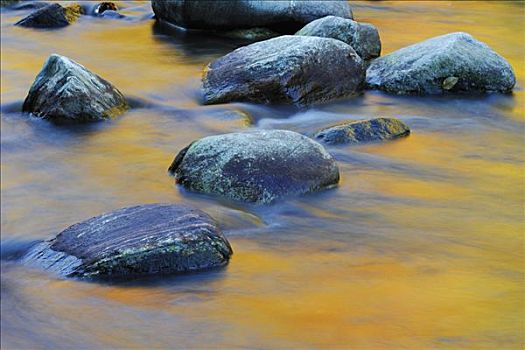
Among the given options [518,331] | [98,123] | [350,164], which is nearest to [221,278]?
[518,331]

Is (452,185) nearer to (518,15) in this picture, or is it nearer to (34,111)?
(34,111)

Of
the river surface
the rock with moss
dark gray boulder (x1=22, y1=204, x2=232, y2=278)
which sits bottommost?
the rock with moss

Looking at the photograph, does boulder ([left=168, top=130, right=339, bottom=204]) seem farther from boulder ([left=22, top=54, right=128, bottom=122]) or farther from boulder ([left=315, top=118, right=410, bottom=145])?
boulder ([left=22, top=54, right=128, bottom=122])

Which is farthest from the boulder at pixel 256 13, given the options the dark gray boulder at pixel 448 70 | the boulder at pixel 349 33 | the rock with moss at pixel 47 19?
the dark gray boulder at pixel 448 70

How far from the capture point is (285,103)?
8.45m

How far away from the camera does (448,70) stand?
8766mm

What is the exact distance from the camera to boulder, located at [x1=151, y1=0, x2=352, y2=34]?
1119 cm

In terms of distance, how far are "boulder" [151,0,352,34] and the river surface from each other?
67.7 inches

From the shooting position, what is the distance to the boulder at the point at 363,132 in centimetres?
729

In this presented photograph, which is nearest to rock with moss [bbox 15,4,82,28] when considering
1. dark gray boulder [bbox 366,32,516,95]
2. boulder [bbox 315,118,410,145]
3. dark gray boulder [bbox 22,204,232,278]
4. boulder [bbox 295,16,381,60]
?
boulder [bbox 295,16,381,60]

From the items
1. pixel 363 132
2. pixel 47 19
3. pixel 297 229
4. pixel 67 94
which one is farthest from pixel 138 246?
pixel 47 19

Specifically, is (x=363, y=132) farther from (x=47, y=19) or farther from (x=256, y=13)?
(x=47, y=19)

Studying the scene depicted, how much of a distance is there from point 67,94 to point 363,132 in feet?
8.03

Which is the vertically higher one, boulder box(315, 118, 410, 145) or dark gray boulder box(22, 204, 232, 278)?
dark gray boulder box(22, 204, 232, 278)
